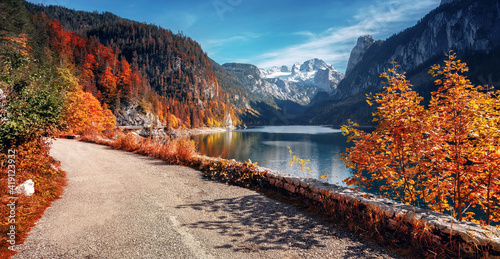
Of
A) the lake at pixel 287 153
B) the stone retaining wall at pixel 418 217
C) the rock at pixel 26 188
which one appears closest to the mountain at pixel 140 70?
the lake at pixel 287 153

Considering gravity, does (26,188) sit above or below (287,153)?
above

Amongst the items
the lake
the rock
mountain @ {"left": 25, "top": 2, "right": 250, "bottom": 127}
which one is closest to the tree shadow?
the rock

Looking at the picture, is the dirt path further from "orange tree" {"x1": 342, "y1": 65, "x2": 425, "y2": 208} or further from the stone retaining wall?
"orange tree" {"x1": 342, "y1": 65, "x2": 425, "y2": 208}

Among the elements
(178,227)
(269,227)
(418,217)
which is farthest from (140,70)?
(418,217)

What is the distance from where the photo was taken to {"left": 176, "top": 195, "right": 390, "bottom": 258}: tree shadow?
435cm

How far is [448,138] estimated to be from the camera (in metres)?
5.71

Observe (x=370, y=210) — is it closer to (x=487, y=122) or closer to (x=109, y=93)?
(x=487, y=122)

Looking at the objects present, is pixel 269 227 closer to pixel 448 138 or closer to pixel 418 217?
pixel 418 217

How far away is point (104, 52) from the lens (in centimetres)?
10262

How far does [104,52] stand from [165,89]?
58.1m

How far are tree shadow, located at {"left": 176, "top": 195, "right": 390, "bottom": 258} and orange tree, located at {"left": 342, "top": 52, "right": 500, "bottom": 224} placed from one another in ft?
7.28

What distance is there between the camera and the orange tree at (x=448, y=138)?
527 cm

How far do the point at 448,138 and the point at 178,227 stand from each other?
761 centimetres

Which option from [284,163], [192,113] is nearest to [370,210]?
[284,163]
